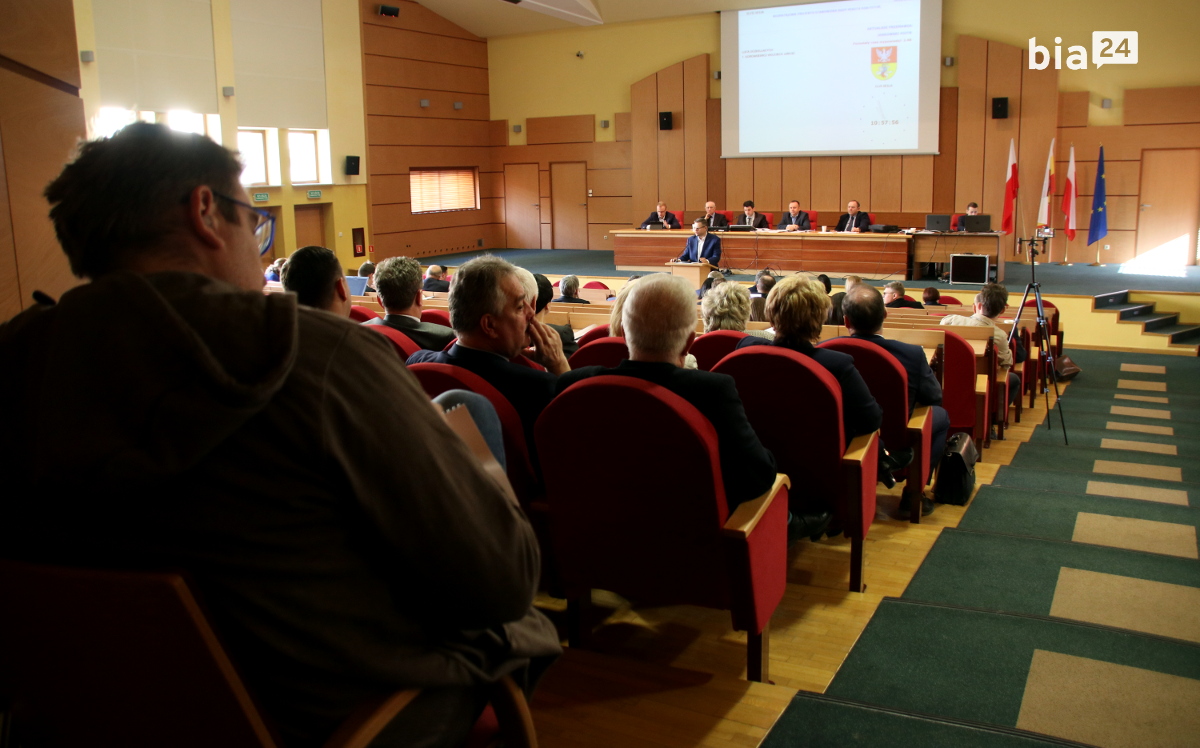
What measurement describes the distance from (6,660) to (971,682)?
2046mm

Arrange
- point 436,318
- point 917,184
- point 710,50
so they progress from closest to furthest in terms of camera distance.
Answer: point 436,318 → point 917,184 → point 710,50

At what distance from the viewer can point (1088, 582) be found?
2.96m

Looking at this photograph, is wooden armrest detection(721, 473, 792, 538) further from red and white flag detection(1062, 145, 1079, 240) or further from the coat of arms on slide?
the coat of arms on slide

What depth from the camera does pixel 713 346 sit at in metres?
3.54

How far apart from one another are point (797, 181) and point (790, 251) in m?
2.34

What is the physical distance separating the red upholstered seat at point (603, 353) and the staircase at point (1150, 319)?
30.6ft

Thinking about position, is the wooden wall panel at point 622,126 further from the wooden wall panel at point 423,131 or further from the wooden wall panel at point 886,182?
the wooden wall panel at point 886,182

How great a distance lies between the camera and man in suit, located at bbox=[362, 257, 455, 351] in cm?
364

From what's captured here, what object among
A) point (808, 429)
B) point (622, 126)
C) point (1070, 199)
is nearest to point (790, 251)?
point (1070, 199)

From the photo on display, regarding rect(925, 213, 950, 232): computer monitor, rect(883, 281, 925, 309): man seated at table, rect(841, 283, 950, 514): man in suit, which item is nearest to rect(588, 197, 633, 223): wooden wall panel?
rect(925, 213, 950, 232): computer monitor


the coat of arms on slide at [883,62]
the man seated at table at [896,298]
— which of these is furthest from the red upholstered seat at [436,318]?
the coat of arms on slide at [883,62]

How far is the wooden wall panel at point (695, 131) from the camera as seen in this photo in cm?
1555

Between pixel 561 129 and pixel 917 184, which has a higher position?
pixel 561 129

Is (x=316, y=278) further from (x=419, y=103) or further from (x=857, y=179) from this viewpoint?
(x=419, y=103)
